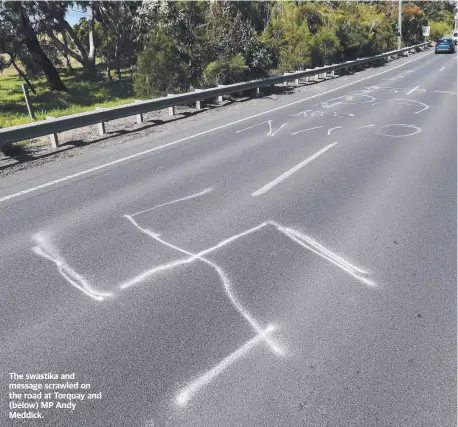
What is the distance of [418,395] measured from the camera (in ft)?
10.2

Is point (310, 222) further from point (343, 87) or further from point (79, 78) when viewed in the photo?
point (79, 78)

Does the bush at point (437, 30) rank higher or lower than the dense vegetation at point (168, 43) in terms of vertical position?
higher

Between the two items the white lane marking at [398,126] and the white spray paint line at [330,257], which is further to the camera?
the white lane marking at [398,126]

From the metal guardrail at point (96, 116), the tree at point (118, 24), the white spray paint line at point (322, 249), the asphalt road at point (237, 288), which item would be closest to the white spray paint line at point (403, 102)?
the metal guardrail at point (96, 116)

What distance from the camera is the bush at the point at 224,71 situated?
17219 millimetres

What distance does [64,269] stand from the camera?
4738 millimetres

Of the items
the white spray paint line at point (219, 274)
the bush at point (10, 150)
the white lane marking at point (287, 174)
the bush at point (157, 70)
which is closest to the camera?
the white spray paint line at point (219, 274)

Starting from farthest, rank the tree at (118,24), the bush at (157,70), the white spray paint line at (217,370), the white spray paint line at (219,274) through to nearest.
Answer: the tree at (118,24), the bush at (157,70), the white spray paint line at (219,274), the white spray paint line at (217,370)

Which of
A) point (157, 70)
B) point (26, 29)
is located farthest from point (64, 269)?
point (26, 29)

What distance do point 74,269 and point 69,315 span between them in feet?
2.89

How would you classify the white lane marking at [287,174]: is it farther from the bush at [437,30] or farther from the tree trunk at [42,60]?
the bush at [437,30]

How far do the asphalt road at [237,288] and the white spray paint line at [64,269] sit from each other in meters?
0.03

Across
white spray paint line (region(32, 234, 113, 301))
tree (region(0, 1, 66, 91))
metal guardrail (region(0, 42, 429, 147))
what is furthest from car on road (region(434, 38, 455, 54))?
white spray paint line (region(32, 234, 113, 301))

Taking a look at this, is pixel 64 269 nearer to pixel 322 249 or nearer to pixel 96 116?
pixel 322 249
